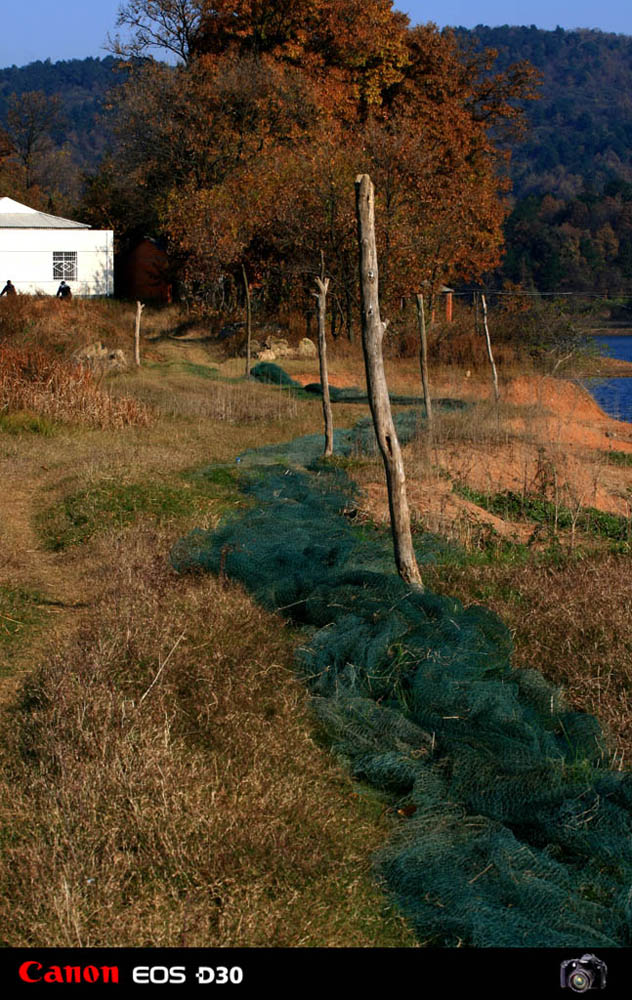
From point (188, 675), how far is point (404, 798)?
1.45 m

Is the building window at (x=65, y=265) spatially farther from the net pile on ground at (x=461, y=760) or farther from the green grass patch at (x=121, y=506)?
the net pile on ground at (x=461, y=760)

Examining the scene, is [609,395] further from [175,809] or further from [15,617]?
[175,809]

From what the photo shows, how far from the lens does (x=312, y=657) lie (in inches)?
229

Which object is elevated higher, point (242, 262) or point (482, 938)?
point (242, 262)

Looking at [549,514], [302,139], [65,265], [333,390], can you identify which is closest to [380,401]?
[549,514]

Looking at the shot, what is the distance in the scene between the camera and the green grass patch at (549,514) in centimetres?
984

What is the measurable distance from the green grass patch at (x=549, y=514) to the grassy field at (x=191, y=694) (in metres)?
0.05
